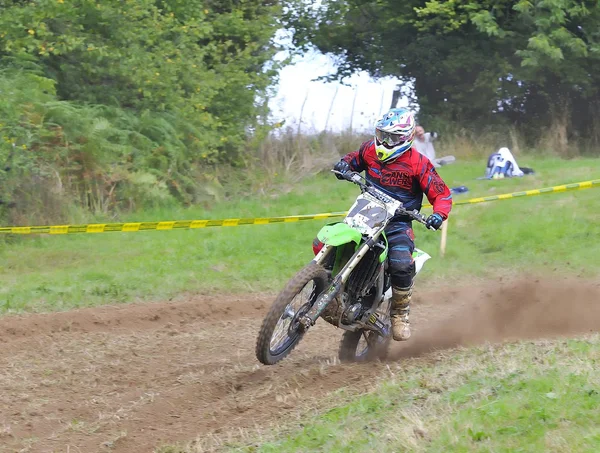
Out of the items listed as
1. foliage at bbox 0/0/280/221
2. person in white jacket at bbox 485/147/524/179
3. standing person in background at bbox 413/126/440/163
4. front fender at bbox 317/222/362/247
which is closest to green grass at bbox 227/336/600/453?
front fender at bbox 317/222/362/247

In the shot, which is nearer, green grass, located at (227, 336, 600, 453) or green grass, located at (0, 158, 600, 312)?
green grass, located at (227, 336, 600, 453)

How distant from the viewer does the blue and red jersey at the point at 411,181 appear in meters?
7.43

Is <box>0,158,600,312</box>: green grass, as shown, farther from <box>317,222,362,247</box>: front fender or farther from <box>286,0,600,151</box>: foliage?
<box>286,0,600,151</box>: foliage

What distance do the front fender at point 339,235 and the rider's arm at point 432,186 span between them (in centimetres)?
80

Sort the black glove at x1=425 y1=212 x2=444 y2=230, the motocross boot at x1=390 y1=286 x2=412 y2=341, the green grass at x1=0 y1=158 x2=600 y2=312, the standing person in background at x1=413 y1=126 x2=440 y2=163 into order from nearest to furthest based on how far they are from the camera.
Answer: the black glove at x1=425 y1=212 x2=444 y2=230, the motocross boot at x1=390 y1=286 x2=412 y2=341, the green grass at x1=0 y1=158 x2=600 y2=312, the standing person in background at x1=413 y1=126 x2=440 y2=163

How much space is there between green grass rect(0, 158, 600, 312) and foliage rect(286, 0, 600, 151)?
30.7 feet

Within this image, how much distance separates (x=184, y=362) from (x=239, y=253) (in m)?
5.59

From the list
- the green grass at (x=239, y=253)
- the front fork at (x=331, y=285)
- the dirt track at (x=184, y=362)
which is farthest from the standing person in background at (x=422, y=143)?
the front fork at (x=331, y=285)

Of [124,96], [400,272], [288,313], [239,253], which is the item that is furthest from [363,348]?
[124,96]

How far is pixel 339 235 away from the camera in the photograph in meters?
6.88

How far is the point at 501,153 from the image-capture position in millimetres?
19688

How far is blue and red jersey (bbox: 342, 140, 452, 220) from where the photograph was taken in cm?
743

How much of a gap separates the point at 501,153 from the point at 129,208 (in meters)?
8.18

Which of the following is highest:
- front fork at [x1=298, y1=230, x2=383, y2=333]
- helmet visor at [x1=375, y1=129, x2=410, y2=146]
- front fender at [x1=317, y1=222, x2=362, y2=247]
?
helmet visor at [x1=375, y1=129, x2=410, y2=146]
